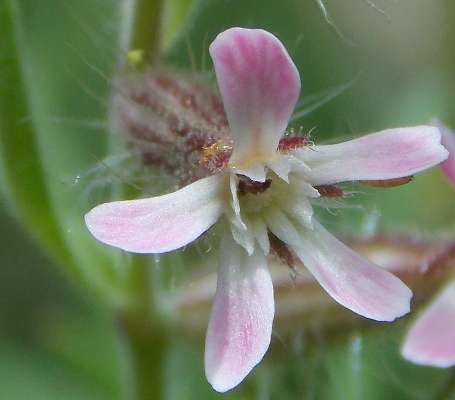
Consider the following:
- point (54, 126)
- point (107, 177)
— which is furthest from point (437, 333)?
point (54, 126)

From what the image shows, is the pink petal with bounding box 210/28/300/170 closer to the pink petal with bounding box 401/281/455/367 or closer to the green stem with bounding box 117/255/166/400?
the pink petal with bounding box 401/281/455/367

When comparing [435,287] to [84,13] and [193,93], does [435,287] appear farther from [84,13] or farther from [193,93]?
[84,13]

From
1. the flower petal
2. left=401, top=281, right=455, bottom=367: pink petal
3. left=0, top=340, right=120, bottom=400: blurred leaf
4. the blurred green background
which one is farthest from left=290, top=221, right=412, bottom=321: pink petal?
left=0, top=340, right=120, bottom=400: blurred leaf

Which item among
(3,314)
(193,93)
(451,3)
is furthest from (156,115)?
(451,3)

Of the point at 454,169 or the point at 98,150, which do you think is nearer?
the point at 454,169

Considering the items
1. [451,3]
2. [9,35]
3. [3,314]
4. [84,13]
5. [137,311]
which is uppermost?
[9,35]

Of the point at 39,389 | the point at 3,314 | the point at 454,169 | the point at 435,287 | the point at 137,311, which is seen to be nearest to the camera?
the point at 454,169

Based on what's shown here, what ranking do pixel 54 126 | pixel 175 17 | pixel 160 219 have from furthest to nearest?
pixel 54 126 < pixel 175 17 < pixel 160 219

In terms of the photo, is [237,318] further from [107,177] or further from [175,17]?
[175,17]
